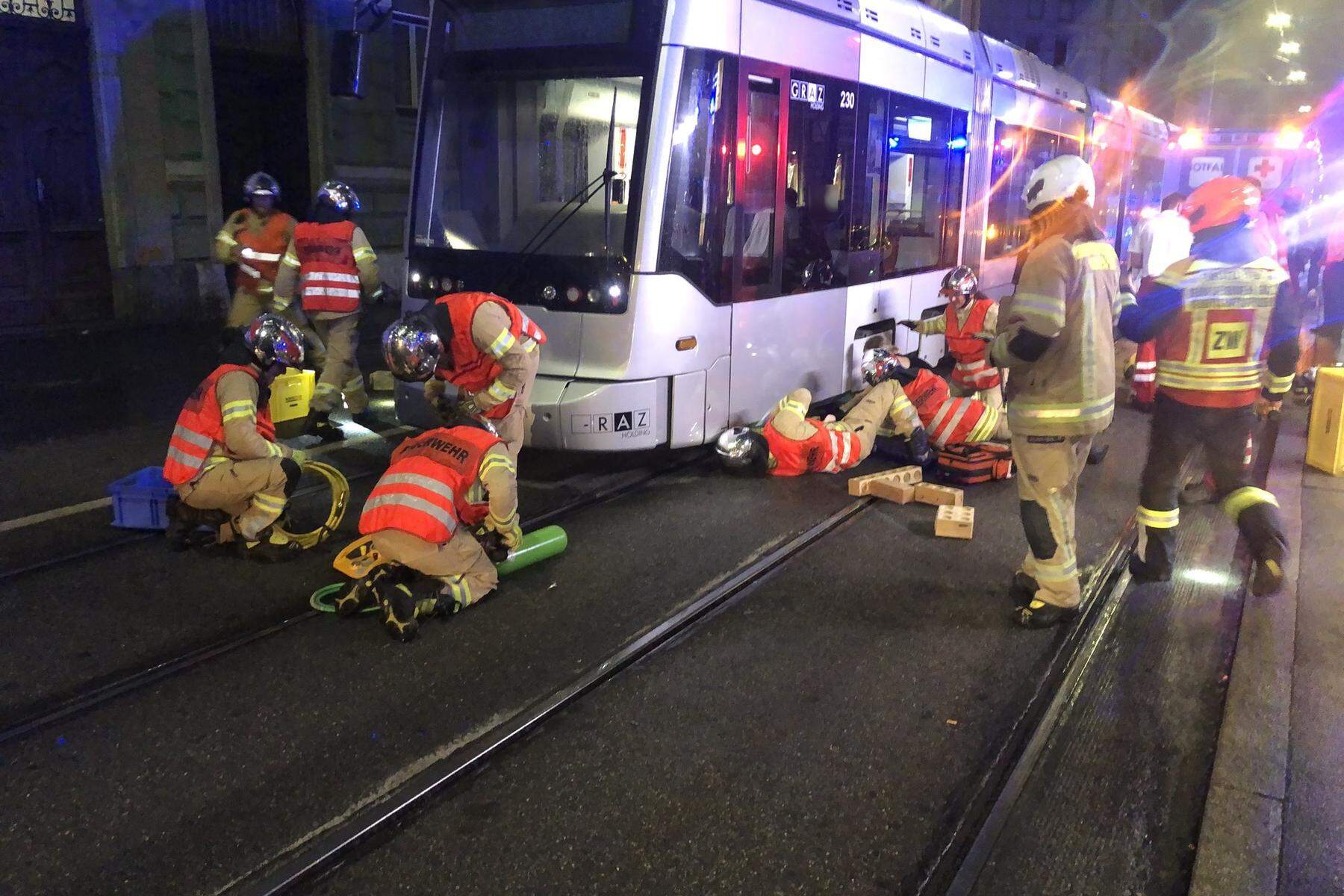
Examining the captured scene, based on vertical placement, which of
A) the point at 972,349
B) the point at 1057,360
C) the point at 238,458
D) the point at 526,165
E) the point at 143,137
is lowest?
the point at 238,458

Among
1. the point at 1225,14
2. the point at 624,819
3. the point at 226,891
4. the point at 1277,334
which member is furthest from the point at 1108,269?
the point at 1225,14

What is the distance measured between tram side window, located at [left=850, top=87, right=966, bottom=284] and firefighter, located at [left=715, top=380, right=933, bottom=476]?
132cm

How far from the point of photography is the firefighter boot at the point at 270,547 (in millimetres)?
Answer: 5156

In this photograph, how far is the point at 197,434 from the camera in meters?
4.96

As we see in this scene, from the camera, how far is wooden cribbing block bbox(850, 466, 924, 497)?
6.49 m

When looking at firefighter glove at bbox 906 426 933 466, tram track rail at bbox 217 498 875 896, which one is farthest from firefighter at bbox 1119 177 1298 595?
firefighter glove at bbox 906 426 933 466

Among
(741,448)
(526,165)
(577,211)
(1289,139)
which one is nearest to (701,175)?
(577,211)

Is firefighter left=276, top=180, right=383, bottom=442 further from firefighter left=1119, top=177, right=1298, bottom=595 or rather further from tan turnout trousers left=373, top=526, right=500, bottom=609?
firefighter left=1119, top=177, right=1298, bottom=595

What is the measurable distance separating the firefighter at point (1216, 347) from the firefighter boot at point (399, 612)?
11.3 ft

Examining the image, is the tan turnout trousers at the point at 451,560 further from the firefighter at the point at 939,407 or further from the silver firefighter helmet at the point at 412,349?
the firefighter at the point at 939,407

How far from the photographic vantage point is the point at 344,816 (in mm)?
3102

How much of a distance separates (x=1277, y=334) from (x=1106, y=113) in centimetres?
1003

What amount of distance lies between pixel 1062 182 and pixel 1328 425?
4265mm

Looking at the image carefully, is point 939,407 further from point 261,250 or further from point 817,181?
point 261,250
